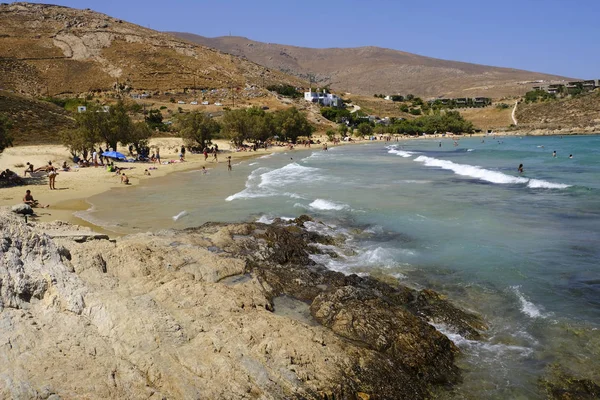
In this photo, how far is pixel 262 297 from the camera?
869 centimetres

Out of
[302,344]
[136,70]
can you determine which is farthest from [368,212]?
[136,70]

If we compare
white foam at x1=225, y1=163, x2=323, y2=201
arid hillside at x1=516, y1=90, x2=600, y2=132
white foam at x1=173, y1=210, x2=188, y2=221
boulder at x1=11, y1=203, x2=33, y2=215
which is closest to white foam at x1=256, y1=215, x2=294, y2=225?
white foam at x1=173, y1=210, x2=188, y2=221

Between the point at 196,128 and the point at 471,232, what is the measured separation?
1662 inches

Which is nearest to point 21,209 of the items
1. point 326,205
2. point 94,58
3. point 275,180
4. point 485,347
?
point 326,205

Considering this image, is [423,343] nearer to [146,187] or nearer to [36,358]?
[36,358]

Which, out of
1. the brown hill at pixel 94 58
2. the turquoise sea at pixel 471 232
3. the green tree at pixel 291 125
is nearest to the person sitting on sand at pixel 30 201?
the turquoise sea at pixel 471 232

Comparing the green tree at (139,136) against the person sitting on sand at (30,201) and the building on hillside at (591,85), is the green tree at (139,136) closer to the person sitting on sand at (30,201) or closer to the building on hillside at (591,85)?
the person sitting on sand at (30,201)

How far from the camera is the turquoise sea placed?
8666 millimetres

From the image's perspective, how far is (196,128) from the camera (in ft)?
177

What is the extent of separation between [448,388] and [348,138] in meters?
84.8

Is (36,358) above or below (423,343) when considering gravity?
above

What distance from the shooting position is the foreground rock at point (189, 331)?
5.57 metres

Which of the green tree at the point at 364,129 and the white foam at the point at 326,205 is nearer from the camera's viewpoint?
the white foam at the point at 326,205

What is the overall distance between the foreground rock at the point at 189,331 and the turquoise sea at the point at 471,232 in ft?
3.68
